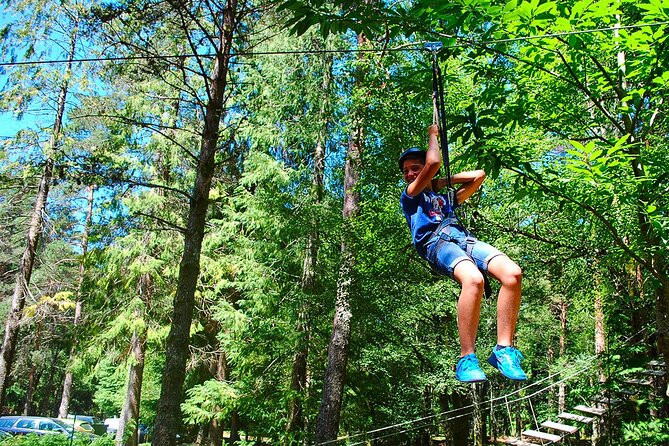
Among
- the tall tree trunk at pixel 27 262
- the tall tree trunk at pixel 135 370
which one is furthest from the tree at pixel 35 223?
the tall tree trunk at pixel 135 370

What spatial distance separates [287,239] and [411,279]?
11.5 feet

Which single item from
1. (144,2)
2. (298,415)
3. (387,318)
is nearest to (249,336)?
(298,415)

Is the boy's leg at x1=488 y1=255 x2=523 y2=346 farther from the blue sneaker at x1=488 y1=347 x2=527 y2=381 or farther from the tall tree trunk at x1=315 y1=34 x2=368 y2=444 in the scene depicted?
the tall tree trunk at x1=315 y1=34 x2=368 y2=444

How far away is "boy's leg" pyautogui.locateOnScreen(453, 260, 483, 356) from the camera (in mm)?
2396

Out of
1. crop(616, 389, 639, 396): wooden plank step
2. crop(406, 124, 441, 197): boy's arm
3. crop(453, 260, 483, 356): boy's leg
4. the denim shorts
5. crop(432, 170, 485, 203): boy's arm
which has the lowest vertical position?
crop(616, 389, 639, 396): wooden plank step

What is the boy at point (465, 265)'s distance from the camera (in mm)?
2408

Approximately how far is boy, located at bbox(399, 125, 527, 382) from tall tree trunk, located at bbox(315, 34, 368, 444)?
537cm

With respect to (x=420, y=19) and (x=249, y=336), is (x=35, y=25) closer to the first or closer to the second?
(x=249, y=336)

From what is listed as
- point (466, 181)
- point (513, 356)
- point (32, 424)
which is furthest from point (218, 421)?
point (513, 356)

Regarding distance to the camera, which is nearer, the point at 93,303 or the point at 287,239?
the point at 287,239

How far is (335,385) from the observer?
7766mm

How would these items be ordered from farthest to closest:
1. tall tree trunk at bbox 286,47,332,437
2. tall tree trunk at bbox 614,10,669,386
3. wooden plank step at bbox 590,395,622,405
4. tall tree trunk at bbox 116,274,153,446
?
tall tree trunk at bbox 116,274,153,446 < tall tree trunk at bbox 286,47,332,437 < wooden plank step at bbox 590,395,622,405 < tall tree trunk at bbox 614,10,669,386

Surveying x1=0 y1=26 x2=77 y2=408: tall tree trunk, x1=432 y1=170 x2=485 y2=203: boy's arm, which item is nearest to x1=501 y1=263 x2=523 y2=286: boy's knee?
x1=432 y1=170 x2=485 y2=203: boy's arm

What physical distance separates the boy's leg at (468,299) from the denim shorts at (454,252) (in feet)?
0.17
